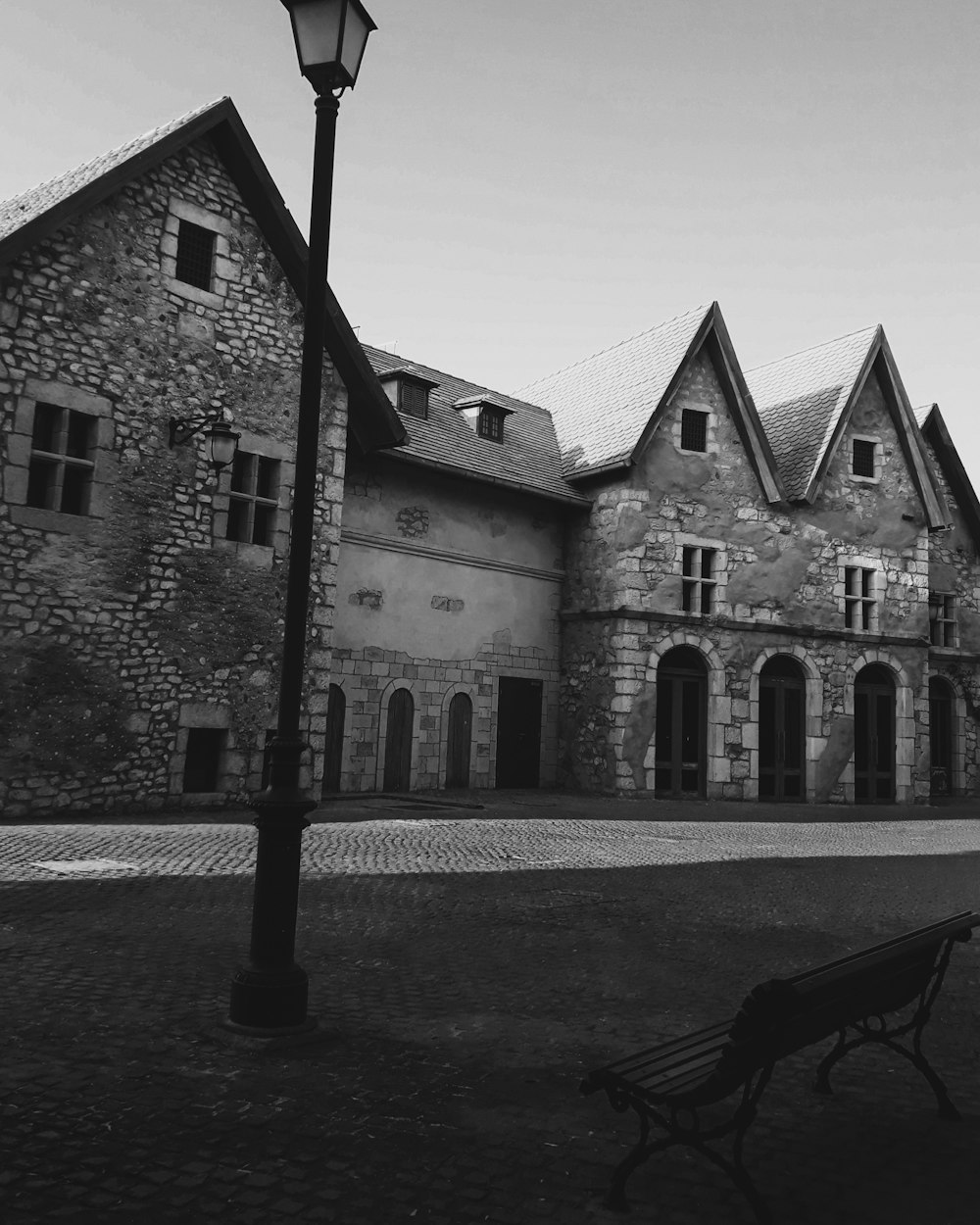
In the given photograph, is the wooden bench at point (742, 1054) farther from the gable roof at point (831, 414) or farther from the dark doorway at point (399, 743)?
the gable roof at point (831, 414)

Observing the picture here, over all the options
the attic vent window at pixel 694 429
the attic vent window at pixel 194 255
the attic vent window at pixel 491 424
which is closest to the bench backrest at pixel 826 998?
the attic vent window at pixel 194 255

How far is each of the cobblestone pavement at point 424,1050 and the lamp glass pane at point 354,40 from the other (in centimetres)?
492

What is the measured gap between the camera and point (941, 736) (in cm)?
2825

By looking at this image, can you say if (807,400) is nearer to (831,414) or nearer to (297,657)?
(831,414)

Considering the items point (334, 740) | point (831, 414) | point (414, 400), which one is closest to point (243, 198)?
point (414, 400)

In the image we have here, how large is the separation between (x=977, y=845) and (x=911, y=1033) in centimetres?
1092

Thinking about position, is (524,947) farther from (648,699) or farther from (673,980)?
(648,699)

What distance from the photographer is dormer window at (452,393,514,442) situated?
2316 cm


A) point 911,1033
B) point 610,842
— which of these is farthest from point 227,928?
point 610,842

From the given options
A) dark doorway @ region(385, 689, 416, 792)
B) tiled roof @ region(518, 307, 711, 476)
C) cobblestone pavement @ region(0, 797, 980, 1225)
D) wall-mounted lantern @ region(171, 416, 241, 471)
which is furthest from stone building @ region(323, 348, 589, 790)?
cobblestone pavement @ region(0, 797, 980, 1225)

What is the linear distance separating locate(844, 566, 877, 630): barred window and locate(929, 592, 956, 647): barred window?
4728 millimetres

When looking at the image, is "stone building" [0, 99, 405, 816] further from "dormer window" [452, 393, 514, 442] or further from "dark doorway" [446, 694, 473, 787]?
"dormer window" [452, 393, 514, 442]

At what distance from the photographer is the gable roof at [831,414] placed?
24297 mm

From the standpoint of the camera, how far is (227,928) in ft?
23.9
